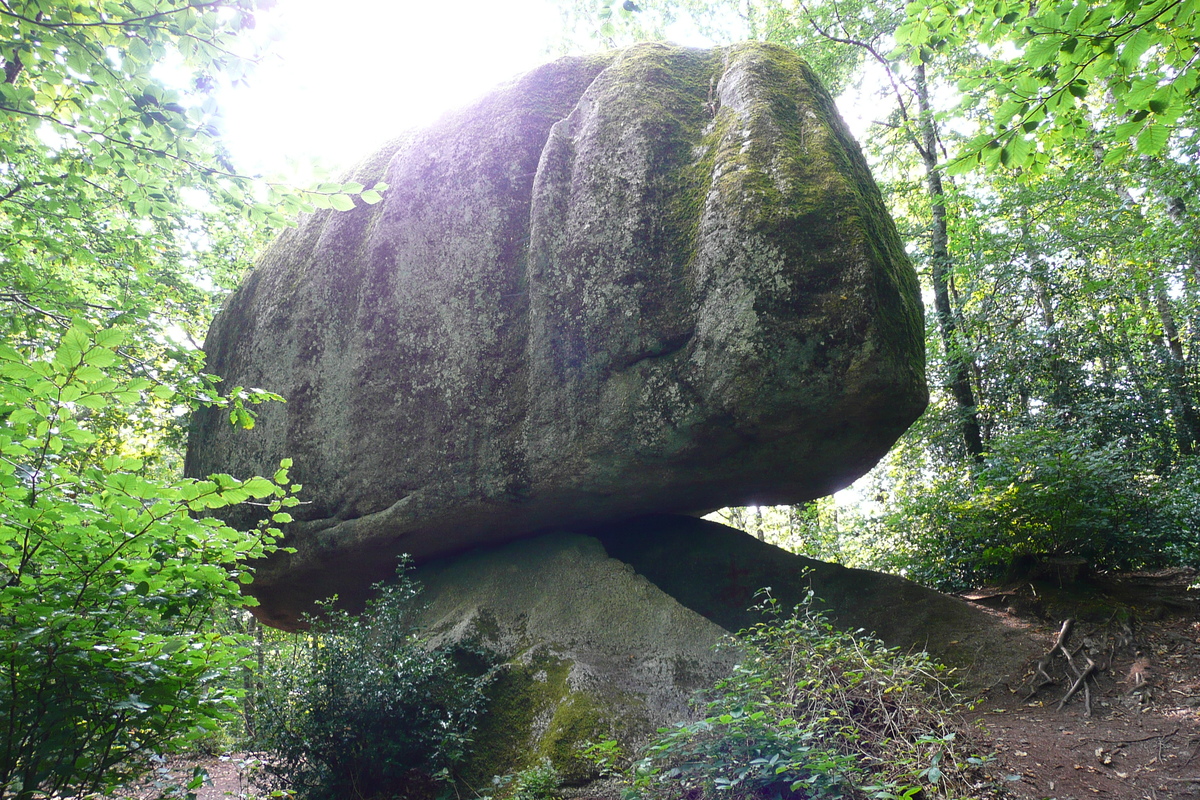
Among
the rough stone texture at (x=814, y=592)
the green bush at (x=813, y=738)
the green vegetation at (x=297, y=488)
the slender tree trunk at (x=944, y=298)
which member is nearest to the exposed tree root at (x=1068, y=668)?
the rough stone texture at (x=814, y=592)

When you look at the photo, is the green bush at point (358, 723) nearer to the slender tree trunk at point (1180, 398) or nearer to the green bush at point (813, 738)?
the green bush at point (813, 738)

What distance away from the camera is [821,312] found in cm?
466

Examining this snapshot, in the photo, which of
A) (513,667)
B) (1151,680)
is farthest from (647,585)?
(1151,680)

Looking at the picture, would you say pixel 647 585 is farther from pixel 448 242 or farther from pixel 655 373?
pixel 448 242

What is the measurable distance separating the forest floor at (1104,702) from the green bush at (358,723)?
292 mm

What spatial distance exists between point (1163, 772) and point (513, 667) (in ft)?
13.8

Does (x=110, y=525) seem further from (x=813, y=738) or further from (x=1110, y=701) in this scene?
(x=1110, y=701)

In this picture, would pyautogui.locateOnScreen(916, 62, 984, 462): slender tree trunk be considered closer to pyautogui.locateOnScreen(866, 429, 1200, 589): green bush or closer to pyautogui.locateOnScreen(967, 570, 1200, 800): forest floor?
pyautogui.locateOnScreen(866, 429, 1200, 589): green bush

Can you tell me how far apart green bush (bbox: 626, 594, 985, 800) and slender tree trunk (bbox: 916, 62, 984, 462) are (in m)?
7.60

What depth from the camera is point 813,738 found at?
3107 mm

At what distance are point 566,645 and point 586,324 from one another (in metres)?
2.53

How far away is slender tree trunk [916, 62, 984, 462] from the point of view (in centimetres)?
1057

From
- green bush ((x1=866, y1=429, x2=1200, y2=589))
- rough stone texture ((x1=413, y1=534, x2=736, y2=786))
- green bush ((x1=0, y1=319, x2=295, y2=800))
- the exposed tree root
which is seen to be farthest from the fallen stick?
green bush ((x1=0, y1=319, x2=295, y2=800))

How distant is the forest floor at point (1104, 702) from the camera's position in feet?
13.0
